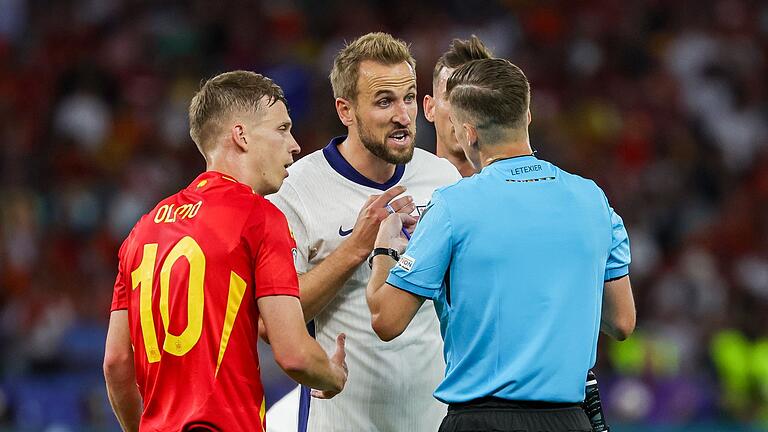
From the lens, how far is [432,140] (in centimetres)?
1270

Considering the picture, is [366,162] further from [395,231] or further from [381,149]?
[395,231]

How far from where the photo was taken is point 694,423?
34.3 feet

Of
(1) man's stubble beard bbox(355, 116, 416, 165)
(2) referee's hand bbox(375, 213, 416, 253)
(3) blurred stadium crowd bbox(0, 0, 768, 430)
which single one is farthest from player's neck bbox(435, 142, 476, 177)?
(3) blurred stadium crowd bbox(0, 0, 768, 430)

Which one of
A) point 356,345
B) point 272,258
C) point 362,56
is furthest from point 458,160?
point 272,258

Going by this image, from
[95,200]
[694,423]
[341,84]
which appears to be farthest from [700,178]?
[341,84]

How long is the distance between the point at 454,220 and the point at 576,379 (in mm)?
636

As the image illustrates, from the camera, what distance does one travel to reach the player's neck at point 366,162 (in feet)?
16.6

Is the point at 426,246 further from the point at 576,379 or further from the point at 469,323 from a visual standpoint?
the point at 576,379

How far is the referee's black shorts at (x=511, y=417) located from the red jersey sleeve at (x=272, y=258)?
65 centimetres

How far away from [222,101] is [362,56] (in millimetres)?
986

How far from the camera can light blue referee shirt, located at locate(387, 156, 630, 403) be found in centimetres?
385

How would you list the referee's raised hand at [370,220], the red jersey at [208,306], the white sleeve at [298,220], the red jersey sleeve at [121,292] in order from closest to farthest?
the red jersey at [208,306] → the red jersey sleeve at [121,292] → the referee's raised hand at [370,220] → the white sleeve at [298,220]

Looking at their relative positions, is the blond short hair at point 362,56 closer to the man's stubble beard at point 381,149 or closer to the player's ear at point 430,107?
the man's stubble beard at point 381,149

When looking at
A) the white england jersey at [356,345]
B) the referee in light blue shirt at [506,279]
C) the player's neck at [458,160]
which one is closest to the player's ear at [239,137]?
the referee in light blue shirt at [506,279]
